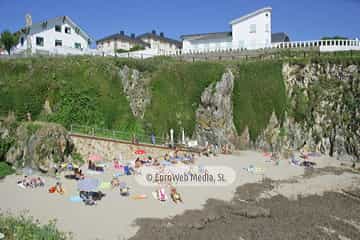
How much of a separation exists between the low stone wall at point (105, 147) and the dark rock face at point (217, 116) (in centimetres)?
803

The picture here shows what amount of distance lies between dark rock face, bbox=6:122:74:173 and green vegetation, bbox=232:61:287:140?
18.6 metres

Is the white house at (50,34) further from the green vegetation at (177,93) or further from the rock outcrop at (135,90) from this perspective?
the green vegetation at (177,93)

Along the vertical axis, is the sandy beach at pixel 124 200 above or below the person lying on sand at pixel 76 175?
below

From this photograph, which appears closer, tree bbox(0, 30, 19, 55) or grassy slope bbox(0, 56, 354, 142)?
grassy slope bbox(0, 56, 354, 142)

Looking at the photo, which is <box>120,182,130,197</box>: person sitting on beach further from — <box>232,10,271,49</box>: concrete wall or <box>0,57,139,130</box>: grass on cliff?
<box>232,10,271,49</box>: concrete wall

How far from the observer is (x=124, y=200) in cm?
A: 1827

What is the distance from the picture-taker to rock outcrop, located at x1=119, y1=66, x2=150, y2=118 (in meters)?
33.8

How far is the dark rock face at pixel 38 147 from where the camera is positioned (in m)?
22.3

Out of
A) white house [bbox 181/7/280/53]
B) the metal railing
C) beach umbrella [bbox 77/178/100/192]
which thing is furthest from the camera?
white house [bbox 181/7/280/53]

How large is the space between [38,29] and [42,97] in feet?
70.9

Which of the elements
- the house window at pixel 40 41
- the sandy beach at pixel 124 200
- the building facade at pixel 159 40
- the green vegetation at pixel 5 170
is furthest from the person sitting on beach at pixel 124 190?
the building facade at pixel 159 40

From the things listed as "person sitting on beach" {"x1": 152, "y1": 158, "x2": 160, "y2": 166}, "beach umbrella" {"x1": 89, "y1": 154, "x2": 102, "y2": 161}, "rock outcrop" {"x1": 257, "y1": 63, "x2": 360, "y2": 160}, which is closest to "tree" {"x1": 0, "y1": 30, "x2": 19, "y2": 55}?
"beach umbrella" {"x1": 89, "y1": 154, "x2": 102, "y2": 161}

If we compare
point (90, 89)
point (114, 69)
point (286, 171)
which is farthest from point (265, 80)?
point (90, 89)

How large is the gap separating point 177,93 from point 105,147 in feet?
38.1
